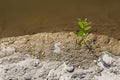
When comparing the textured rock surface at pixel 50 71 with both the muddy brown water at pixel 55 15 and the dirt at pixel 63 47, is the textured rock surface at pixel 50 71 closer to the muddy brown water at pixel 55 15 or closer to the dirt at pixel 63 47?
the dirt at pixel 63 47

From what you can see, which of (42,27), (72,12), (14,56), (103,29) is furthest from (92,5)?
(14,56)

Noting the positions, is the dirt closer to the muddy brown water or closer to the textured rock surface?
the textured rock surface

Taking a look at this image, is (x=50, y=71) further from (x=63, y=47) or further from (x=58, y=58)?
(x=63, y=47)

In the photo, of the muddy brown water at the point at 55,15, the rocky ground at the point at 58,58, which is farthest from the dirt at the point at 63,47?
the muddy brown water at the point at 55,15

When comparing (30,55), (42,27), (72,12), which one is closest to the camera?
(30,55)

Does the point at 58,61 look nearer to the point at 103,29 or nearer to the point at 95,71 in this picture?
the point at 95,71

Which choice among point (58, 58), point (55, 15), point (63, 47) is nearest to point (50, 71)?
point (58, 58)
